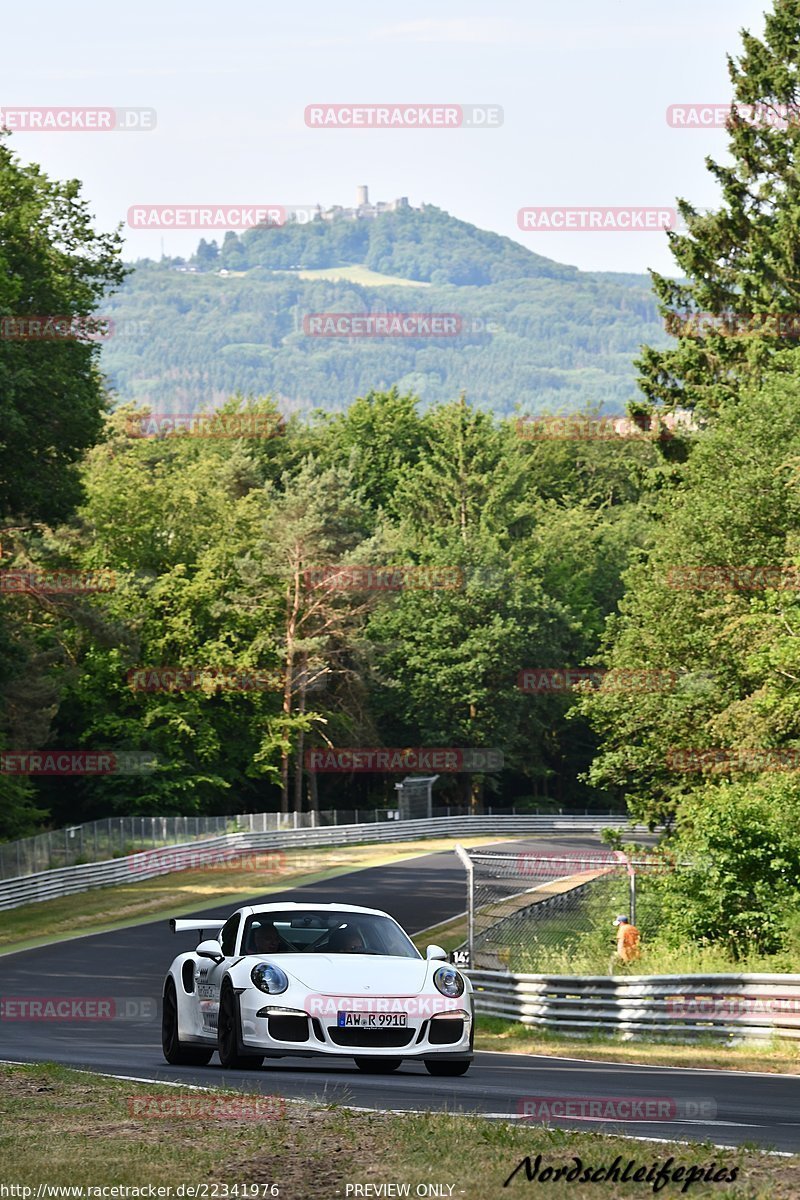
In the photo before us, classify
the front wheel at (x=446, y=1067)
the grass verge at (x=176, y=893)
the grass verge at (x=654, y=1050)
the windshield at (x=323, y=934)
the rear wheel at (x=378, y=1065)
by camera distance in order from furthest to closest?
1. the grass verge at (x=176, y=893)
2. the grass verge at (x=654, y=1050)
3. the windshield at (x=323, y=934)
4. the front wheel at (x=446, y=1067)
5. the rear wheel at (x=378, y=1065)

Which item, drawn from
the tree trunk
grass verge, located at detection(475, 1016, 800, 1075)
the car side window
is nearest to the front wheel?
the car side window

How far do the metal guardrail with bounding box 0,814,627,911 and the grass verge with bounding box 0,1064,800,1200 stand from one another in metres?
38.8

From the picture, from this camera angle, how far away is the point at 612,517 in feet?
396

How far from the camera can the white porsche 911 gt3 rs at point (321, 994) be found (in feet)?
45.9

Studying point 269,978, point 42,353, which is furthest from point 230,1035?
point 42,353

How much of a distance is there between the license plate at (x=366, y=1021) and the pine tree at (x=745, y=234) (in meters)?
41.7

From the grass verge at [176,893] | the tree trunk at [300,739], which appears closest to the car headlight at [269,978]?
the grass verge at [176,893]

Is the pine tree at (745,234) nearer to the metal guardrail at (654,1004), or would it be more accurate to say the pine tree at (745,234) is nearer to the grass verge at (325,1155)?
the metal guardrail at (654,1004)

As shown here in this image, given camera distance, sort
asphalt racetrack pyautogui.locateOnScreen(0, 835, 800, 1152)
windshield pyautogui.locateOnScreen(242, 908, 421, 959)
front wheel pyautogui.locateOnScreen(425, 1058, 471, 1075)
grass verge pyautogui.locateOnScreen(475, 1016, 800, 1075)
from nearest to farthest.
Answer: asphalt racetrack pyautogui.locateOnScreen(0, 835, 800, 1152) → front wheel pyautogui.locateOnScreen(425, 1058, 471, 1075) → windshield pyautogui.locateOnScreen(242, 908, 421, 959) → grass verge pyautogui.locateOnScreen(475, 1016, 800, 1075)

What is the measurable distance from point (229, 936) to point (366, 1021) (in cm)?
184

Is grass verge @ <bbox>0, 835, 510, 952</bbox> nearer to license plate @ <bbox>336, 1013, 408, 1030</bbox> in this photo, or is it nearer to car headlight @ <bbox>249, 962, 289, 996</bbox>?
car headlight @ <bbox>249, 962, 289, 996</bbox>

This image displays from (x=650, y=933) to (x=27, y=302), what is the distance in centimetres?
2868

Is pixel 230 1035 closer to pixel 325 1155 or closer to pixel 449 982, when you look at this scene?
pixel 449 982

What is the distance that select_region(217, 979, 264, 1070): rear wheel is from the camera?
1437 centimetres
